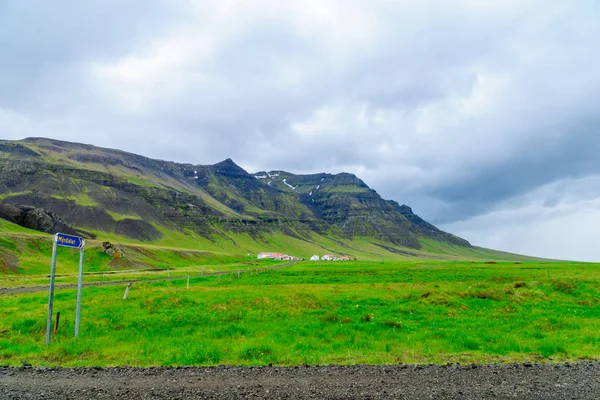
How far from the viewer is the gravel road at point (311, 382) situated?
29.8ft

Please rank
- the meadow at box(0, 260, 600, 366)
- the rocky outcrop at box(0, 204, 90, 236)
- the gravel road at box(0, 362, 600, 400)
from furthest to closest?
the rocky outcrop at box(0, 204, 90, 236), the meadow at box(0, 260, 600, 366), the gravel road at box(0, 362, 600, 400)

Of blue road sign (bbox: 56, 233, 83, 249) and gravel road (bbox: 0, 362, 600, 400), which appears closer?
gravel road (bbox: 0, 362, 600, 400)

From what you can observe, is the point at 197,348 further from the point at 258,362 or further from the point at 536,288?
the point at 536,288

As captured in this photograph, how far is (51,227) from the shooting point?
155m

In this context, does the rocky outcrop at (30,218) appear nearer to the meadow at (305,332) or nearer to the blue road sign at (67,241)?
the meadow at (305,332)

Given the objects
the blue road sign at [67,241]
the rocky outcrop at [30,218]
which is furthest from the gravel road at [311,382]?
the rocky outcrop at [30,218]

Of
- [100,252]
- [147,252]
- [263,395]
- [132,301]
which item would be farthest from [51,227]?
[263,395]

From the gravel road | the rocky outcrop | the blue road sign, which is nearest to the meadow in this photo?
the gravel road

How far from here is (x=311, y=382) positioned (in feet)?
32.8

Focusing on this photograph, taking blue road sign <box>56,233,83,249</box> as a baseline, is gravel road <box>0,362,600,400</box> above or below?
below

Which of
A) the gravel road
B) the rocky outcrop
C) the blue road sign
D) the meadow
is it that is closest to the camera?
the gravel road

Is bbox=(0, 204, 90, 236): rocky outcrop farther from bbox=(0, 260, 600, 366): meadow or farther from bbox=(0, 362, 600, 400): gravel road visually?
bbox=(0, 362, 600, 400): gravel road

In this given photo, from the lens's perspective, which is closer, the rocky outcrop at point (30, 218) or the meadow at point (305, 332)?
the meadow at point (305, 332)

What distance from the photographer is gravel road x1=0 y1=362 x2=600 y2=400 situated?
29.8 ft
